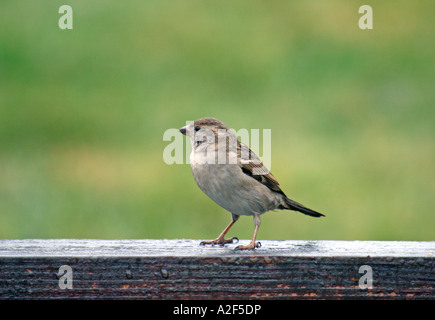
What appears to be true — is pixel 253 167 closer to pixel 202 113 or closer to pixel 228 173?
pixel 228 173

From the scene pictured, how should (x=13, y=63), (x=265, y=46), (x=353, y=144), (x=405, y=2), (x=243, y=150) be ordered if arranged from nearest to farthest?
(x=243, y=150) < (x=353, y=144) < (x=13, y=63) < (x=265, y=46) < (x=405, y=2)

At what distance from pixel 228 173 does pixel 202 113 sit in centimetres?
512

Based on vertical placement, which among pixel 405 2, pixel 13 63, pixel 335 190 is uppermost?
pixel 405 2

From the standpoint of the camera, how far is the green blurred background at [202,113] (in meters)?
7.64

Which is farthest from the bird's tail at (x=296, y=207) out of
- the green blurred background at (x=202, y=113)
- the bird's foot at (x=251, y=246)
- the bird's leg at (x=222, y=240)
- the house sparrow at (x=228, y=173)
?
the green blurred background at (x=202, y=113)

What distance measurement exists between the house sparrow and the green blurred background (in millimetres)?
3111

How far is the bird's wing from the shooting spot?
395 centimetres

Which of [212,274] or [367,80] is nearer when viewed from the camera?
[212,274]

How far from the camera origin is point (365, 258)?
2.85m

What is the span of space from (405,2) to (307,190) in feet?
20.6

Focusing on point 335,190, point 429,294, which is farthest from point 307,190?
point 429,294

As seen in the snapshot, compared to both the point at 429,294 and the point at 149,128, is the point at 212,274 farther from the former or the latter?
the point at 149,128

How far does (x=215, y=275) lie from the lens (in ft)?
9.44
